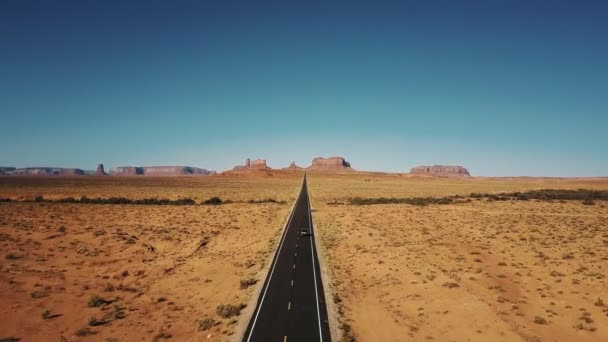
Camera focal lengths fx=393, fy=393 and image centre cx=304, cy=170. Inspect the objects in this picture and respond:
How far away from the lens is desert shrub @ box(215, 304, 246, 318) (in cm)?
2478

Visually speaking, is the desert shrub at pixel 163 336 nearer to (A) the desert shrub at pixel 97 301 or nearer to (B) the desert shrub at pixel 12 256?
(A) the desert shrub at pixel 97 301

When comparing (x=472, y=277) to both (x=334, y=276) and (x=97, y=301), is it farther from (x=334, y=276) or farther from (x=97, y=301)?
(x=97, y=301)

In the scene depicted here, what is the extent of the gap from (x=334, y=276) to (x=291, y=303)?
7.79 meters

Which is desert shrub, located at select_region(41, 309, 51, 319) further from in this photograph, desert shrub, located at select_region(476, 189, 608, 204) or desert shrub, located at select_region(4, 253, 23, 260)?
desert shrub, located at select_region(476, 189, 608, 204)

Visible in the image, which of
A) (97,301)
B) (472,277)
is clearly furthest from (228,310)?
(472,277)

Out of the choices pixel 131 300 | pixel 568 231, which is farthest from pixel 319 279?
pixel 568 231

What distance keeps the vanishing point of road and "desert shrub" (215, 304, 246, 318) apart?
1.22 m

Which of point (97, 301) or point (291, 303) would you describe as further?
point (97, 301)

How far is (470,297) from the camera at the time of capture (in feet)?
91.2

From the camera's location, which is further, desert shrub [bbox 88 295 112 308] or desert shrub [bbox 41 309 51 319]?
desert shrub [bbox 88 295 112 308]

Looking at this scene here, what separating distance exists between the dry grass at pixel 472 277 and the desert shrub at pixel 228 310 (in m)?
6.59

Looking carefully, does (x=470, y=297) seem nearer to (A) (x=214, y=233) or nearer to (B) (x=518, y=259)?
(B) (x=518, y=259)

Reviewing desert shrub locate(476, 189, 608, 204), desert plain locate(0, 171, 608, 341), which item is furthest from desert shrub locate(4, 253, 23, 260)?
desert shrub locate(476, 189, 608, 204)

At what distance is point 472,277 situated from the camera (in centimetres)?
3206
